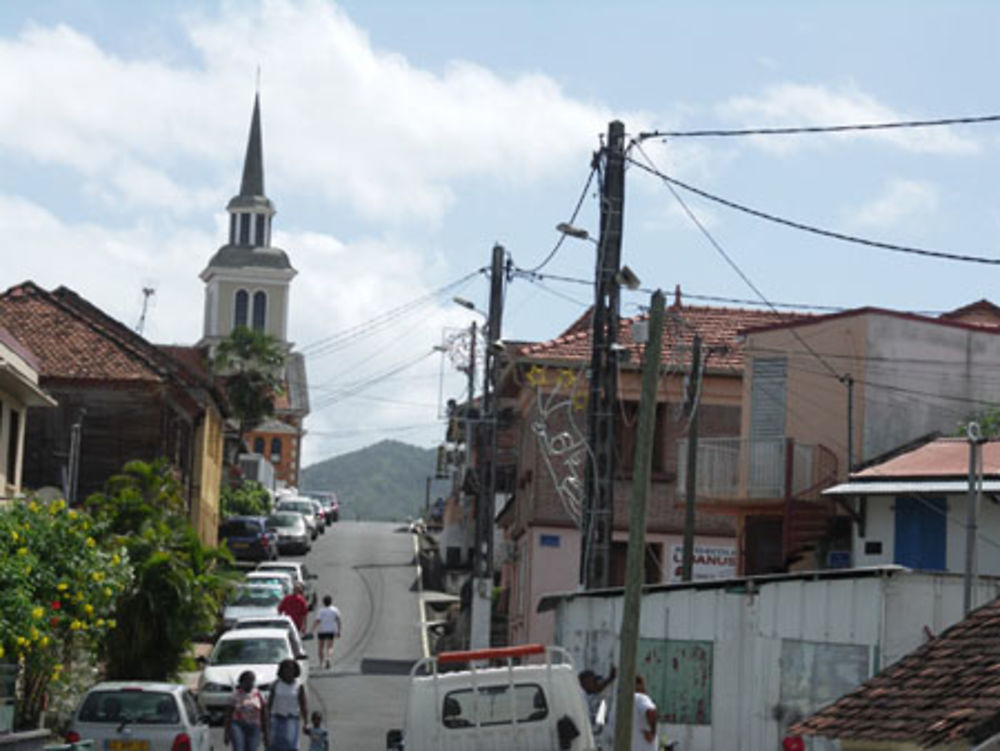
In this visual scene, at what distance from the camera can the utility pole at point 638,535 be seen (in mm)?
19734

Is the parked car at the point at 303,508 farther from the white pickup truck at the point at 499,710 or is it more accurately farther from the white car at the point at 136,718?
the white pickup truck at the point at 499,710

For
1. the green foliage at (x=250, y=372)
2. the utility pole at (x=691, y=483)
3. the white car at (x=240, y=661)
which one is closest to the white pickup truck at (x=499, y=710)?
the white car at (x=240, y=661)

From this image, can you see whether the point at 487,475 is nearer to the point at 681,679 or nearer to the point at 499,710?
the point at 681,679

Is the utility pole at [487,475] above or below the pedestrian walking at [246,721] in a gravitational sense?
above

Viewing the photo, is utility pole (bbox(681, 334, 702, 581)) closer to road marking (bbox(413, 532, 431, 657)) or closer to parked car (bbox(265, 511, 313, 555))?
road marking (bbox(413, 532, 431, 657))

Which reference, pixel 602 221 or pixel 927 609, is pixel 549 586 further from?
pixel 927 609

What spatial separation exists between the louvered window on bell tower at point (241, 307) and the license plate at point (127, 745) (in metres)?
125

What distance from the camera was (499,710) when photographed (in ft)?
65.8

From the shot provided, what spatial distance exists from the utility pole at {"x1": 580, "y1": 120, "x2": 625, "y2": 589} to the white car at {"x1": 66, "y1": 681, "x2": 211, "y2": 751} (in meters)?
5.97

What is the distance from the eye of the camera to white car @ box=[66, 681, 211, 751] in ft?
76.9

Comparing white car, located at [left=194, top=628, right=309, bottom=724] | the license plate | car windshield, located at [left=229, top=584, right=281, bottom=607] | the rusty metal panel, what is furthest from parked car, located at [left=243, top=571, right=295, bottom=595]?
the license plate

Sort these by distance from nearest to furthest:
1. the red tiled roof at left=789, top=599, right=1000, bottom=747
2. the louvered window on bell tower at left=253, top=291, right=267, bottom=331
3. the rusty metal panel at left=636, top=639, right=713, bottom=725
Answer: the red tiled roof at left=789, top=599, right=1000, bottom=747 < the rusty metal panel at left=636, top=639, right=713, bottom=725 < the louvered window on bell tower at left=253, top=291, right=267, bottom=331

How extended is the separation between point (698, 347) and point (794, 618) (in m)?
9.55

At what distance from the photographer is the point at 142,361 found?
53.1m
